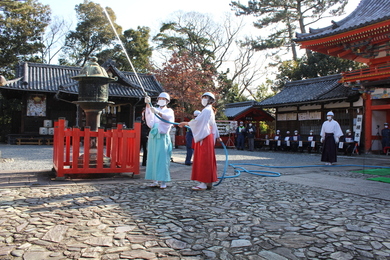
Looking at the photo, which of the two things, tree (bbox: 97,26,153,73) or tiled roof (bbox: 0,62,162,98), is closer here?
tiled roof (bbox: 0,62,162,98)

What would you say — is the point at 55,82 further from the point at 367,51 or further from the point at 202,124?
the point at 367,51

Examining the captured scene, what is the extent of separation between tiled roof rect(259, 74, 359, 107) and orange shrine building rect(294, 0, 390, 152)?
1013mm

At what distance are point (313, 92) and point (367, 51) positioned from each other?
459 centimetres

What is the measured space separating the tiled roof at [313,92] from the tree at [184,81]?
4.72m

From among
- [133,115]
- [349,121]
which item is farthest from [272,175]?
Result: [133,115]

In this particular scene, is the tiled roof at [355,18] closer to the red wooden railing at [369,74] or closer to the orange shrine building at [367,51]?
the orange shrine building at [367,51]

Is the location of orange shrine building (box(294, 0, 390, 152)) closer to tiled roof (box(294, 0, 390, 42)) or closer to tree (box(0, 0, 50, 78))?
tiled roof (box(294, 0, 390, 42))

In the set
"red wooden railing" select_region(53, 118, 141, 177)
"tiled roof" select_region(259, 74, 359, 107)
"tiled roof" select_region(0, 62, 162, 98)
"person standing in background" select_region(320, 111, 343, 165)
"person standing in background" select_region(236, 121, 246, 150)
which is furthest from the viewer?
"person standing in background" select_region(236, 121, 246, 150)

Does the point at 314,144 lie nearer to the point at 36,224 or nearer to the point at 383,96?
the point at 383,96

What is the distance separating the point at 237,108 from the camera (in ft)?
82.8

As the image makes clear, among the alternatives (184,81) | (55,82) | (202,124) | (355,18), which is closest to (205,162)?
(202,124)

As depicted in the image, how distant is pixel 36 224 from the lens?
10.5ft

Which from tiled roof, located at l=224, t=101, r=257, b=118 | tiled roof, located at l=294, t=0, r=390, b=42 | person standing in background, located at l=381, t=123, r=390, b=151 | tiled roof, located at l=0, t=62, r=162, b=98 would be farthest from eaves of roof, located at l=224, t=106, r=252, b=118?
person standing in background, located at l=381, t=123, r=390, b=151

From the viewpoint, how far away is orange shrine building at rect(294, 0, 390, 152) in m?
12.8
